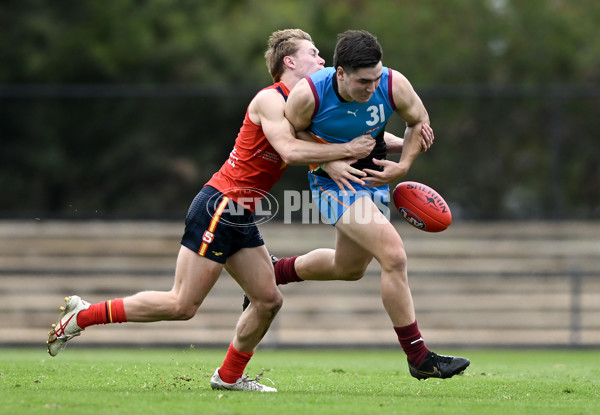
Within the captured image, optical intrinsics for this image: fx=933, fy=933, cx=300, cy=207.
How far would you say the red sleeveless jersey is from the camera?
6.25 m

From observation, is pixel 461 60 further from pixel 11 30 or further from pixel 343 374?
pixel 343 374

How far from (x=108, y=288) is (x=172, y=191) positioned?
197 cm

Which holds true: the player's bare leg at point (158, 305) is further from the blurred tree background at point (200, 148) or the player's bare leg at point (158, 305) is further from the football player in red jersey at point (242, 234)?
the blurred tree background at point (200, 148)

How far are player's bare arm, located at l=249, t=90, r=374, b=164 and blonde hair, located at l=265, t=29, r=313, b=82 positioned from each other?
0.33 meters

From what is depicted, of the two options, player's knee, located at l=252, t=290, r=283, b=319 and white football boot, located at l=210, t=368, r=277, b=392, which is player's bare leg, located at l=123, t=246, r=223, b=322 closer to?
player's knee, located at l=252, t=290, r=283, b=319

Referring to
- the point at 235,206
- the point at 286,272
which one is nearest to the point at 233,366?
the point at 286,272

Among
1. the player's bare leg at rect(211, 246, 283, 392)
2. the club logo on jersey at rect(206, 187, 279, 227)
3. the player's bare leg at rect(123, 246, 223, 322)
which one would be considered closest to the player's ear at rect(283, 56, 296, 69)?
the club logo on jersey at rect(206, 187, 279, 227)

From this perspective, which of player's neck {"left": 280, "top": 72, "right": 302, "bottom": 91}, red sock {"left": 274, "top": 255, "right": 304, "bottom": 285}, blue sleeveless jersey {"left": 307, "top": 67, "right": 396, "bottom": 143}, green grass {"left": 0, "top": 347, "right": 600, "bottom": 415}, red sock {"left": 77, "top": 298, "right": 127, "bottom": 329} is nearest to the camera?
green grass {"left": 0, "top": 347, "right": 600, "bottom": 415}

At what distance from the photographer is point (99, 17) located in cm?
1872

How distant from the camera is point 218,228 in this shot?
6.06 meters

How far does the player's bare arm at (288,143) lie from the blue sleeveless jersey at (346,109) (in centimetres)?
11

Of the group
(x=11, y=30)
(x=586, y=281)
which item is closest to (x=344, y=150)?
(x=586, y=281)

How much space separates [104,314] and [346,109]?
208cm

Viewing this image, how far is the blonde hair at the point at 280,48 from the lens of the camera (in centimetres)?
640
